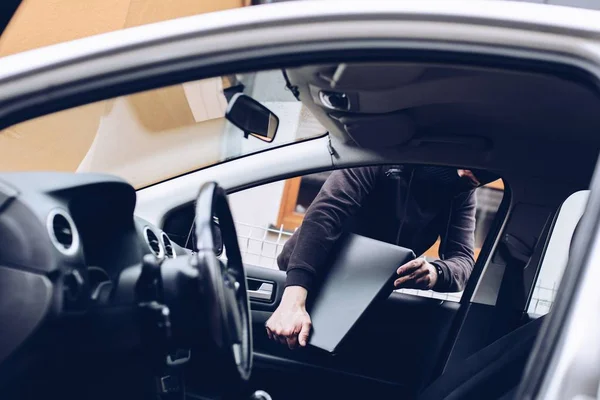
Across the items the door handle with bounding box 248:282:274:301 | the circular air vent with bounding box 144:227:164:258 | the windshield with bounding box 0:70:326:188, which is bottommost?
the circular air vent with bounding box 144:227:164:258

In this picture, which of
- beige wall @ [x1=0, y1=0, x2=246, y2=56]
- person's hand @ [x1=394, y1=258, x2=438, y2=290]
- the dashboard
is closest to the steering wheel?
the dashboard

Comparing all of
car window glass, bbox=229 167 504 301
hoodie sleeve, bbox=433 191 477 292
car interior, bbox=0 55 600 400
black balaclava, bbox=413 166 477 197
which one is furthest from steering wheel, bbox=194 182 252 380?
hoodie sleeve, bbox=433 191 477 292

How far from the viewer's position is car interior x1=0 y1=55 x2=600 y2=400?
0.97m

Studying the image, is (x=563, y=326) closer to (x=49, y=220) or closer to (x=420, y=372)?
(x=49, y=220)

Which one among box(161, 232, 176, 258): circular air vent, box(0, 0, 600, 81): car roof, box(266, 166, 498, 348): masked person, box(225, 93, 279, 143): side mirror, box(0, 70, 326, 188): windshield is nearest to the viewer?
box(0, 0, 600, 81): car roof

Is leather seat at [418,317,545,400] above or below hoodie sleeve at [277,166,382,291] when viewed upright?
Answer: below

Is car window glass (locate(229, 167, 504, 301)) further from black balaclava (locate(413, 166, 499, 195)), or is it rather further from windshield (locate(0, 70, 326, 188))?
windshield (locate(0, 70, 326, 188))

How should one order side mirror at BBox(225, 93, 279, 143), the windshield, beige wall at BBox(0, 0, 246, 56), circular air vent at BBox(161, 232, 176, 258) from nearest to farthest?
1. the windshield
2. side mirror at BBox(225, 93, 279, 143)
3. circular air vent at BBox(161, 232, 176, 258)
4. beige wall at BBox(0, 0, 246, 56)

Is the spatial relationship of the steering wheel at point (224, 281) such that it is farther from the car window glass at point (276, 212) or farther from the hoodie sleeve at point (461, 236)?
the hoodie sleeve at point (461, 236)

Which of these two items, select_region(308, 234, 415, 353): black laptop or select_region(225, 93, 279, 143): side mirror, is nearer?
select_region(225, 93, 279, 143): side mirror

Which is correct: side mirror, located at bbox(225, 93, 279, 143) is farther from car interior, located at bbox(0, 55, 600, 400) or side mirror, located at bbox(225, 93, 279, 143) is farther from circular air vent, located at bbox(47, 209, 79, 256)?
circular air vent, located at bbox(47, 209, 79, 256)

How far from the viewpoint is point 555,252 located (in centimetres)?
173

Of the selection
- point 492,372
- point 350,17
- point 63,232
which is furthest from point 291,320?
point 350,17

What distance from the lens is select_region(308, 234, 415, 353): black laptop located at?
171 cm
